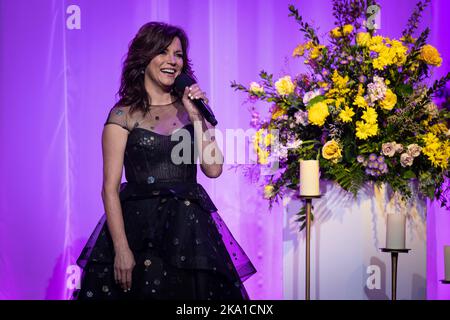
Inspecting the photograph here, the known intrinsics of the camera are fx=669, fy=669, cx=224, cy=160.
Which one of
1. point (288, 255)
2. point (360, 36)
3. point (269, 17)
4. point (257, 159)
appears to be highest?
point (269, 17)

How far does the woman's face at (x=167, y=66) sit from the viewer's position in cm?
229

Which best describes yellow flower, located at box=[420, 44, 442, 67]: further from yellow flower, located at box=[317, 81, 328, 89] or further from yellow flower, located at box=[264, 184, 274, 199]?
yellow flower, located at box=[264, 184, 274, 199]

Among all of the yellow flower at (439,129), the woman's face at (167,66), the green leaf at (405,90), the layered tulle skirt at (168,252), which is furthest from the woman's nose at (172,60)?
the yellow flower at (439,129)

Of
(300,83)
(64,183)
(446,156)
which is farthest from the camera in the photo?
(64,183)

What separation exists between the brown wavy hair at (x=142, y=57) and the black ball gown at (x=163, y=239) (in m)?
0.07

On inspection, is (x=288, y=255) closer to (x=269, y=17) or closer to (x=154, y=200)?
(x=154, y=200)

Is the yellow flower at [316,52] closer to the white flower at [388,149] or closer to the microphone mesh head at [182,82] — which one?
the white flower at [388,149]

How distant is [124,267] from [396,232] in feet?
3.07

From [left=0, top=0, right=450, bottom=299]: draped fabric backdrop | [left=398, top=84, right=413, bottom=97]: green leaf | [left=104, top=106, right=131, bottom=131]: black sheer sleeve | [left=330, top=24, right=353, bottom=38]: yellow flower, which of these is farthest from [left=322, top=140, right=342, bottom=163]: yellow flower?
[left=0, top=0, right=450, bottom=299]: draped fabric backdrop

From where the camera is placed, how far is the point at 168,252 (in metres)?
2.10

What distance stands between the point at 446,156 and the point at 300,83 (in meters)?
0.61

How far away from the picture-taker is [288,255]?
2.52m

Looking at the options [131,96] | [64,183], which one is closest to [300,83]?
[131,96]

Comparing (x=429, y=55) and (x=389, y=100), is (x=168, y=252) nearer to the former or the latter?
(x=389, y=100)
